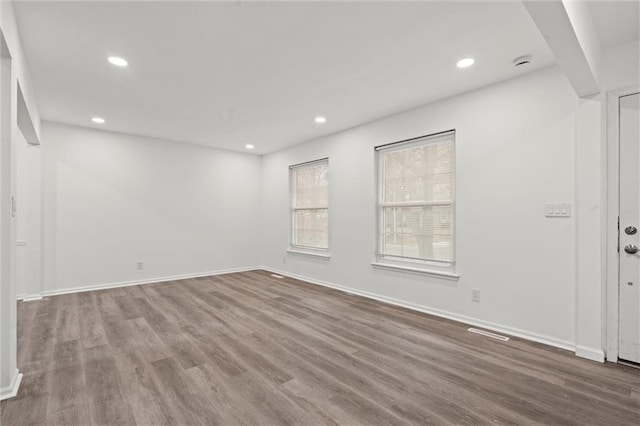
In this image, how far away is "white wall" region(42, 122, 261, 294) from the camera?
466cm

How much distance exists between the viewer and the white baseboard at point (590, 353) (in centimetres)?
247

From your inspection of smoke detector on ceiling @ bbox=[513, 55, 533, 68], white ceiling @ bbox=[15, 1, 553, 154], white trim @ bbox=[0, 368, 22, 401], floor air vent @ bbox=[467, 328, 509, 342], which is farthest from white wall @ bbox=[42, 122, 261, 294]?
smoke detector on ceiling @ bbox=[513, 55, 533, 68]

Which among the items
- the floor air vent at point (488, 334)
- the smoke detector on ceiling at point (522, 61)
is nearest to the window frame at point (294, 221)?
the floor air vent at point (488, 334)

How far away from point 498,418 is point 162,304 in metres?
3.96

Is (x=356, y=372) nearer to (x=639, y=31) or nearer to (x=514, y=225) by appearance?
(x=514, y=225)

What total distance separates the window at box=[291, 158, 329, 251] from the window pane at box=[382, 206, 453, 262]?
1341 millimetres

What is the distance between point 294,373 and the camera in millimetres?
2305

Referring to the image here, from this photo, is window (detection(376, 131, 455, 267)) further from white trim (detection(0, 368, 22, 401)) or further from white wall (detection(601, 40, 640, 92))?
white trim (detection(0, 368, 22, 401))

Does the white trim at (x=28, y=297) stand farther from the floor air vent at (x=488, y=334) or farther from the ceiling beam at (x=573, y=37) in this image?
the ceiling beam at (x=573, y=37)

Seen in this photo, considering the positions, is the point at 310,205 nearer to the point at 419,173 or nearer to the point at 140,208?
the point at 419,173

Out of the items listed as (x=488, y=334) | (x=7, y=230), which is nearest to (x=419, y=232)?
(x=488, y=334)

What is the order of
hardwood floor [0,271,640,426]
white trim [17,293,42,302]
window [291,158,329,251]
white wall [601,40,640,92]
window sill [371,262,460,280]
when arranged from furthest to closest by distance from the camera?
window [291,158,329,251] < white trim [17,293,42,302] < window sill [371,262,460,280] < white wall [601,40,640,92] < hardwood floor [0,271,640,426]

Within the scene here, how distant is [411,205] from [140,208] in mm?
4633

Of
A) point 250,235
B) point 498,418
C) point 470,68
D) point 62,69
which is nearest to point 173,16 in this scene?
point 62,69
